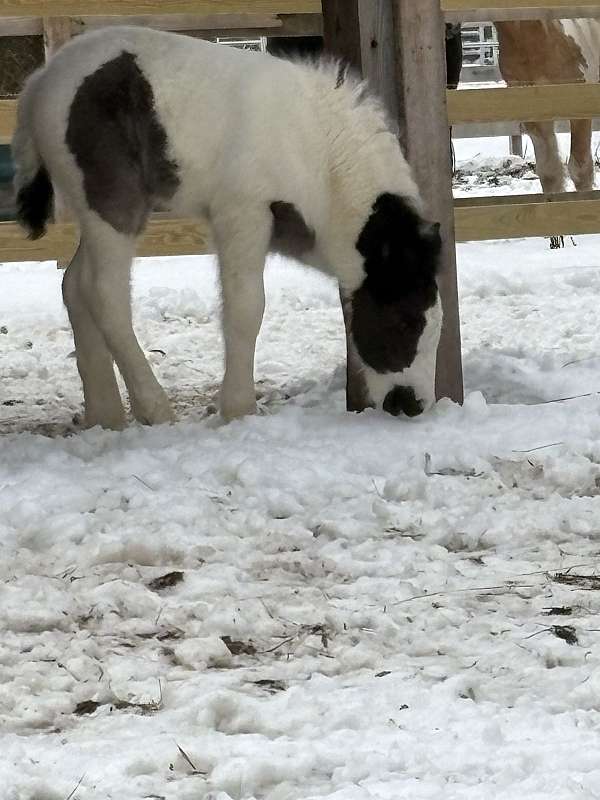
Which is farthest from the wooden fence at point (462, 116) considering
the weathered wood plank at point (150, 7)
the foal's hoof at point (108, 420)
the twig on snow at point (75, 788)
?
the twig on snow at point (75, 788)

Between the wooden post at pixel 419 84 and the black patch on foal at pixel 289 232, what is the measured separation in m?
0.55

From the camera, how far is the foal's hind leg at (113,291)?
15.3 feet

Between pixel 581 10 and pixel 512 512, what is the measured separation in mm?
4746

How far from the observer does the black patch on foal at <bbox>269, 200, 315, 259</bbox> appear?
4738 mm

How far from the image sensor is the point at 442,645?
8.89ft

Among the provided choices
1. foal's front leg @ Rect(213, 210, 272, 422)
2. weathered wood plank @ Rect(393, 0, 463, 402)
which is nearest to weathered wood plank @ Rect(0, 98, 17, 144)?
foal's front leg @ Rect(213, 210, 272, 422)

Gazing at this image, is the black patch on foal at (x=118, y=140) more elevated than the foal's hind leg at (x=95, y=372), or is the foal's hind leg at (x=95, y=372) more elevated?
the black patch on foal at (x=118, y=140)

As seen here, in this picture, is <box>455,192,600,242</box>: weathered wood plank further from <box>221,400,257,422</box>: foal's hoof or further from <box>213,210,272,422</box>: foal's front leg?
<box>221,400,257,422</box>: foal's hoof

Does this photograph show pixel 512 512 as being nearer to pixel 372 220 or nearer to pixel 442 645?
pixel 442 645

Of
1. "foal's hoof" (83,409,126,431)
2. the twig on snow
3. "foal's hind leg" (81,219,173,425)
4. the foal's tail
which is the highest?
the foal's tail

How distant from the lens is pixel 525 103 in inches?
250

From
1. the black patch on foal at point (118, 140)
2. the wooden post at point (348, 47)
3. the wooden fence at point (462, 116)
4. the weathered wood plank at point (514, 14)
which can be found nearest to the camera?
the black patch on foal at point (118, 140)

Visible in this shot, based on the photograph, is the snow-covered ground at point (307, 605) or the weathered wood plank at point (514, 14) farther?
the weathered wood plank at point (514, 14)

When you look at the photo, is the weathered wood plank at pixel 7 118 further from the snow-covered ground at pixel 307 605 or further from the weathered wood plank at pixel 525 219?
the weathered wood plank at pixel 525 219
